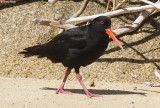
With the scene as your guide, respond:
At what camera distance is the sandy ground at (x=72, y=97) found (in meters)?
4.05

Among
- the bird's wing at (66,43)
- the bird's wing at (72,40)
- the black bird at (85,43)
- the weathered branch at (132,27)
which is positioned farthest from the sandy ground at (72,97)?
the weathered branch at (132,27)

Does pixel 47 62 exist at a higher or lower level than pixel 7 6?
lower

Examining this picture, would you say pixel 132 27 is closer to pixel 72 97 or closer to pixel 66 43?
pixel 66 43

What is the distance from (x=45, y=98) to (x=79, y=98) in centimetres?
56

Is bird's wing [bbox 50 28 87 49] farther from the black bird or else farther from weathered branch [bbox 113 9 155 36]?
weathered branch [bbox 113 9 155 36]

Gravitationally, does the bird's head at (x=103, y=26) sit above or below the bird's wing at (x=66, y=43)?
above

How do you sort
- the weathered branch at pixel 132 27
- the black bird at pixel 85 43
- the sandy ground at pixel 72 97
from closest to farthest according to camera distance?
the sandy ground at pixel 72 97 → the black bird at pixel 85 43 → the weathered branch at pixel 132 27

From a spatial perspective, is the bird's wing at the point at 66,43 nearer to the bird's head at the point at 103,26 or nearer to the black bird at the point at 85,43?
the black bird at the point at 85,43

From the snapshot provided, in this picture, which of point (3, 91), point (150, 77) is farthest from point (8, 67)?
point (150, 77)

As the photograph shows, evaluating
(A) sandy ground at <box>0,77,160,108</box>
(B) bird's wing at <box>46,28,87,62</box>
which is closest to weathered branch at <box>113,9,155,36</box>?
(A) sandy ground at <box>0,77,160,108</box>

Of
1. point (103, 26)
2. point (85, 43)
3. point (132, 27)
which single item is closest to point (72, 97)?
point (85, 43)

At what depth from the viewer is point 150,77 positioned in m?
6.53

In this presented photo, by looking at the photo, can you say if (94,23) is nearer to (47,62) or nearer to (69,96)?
(69,96)

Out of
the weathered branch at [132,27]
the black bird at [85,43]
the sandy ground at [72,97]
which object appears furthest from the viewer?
the weathered branch at [132,27]
